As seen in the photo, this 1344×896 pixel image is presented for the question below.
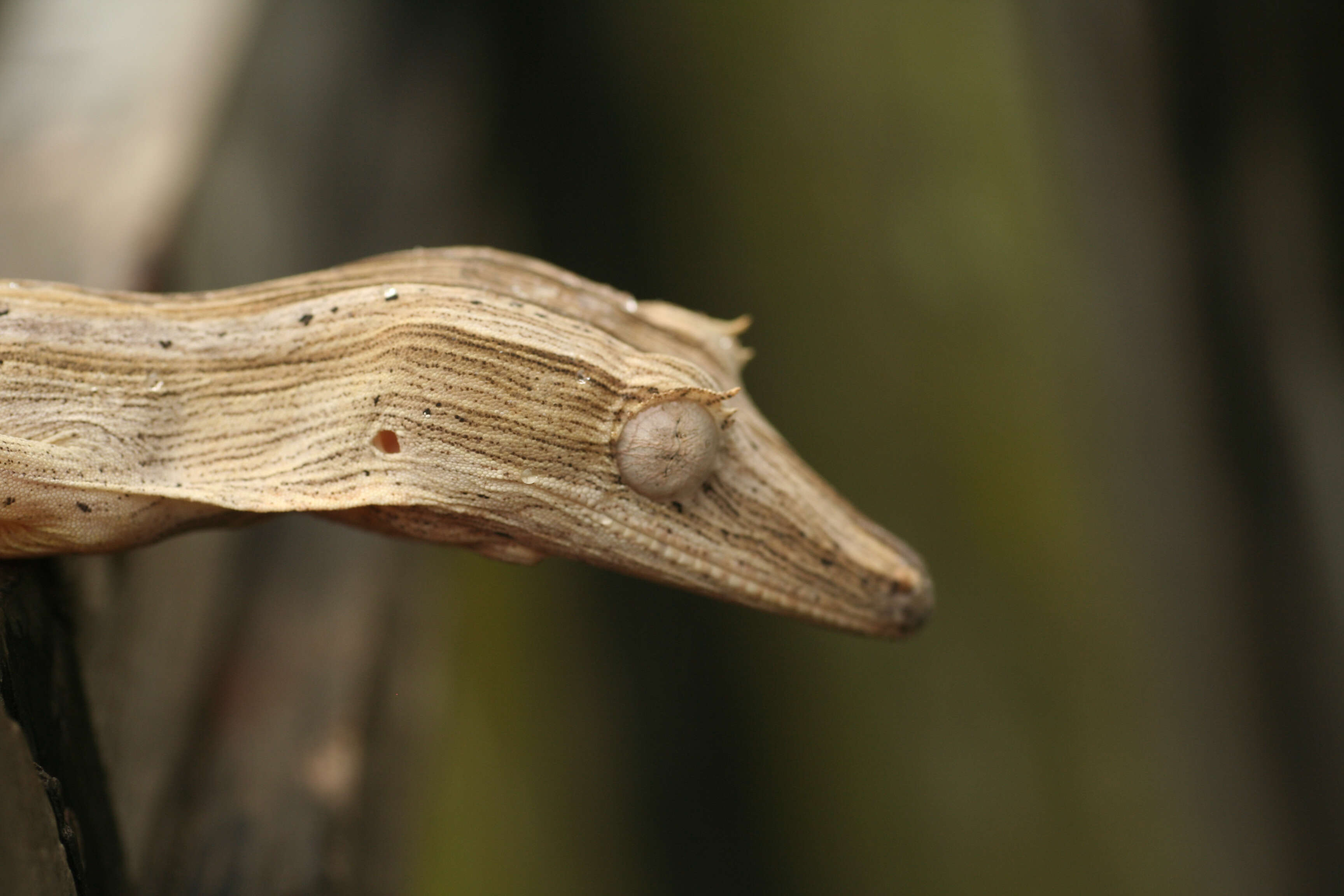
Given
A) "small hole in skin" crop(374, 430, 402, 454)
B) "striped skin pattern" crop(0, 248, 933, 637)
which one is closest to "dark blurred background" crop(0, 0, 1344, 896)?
"striped skin pattern" crop(0, 248, 933, 637)

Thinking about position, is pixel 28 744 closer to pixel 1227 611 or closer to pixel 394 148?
pixel 1227 611

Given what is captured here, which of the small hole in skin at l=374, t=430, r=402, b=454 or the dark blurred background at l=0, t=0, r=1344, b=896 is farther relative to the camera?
the dark blurred background at l=0, t=0, r=1344, b=896

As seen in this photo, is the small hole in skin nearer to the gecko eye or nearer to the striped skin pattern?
the striped skin pattern

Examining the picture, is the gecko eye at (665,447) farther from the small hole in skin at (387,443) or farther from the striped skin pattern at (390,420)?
the small hole in skin at (387,443)

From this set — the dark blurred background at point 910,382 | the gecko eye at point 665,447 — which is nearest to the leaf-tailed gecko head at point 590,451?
the gecko eye at point 665,447

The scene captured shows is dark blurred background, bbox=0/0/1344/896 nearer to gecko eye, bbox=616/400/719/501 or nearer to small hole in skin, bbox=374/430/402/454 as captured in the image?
small hole in skin, bbox=374/430/402/454

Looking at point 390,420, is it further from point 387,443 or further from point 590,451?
point 590,451

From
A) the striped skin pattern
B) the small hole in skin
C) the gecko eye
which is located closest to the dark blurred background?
the striped skin pattern

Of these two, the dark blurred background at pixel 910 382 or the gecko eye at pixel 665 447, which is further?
the dark blurred background at pixel 910 382

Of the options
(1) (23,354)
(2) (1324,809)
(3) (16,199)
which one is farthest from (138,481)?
(2) (1324,809)
